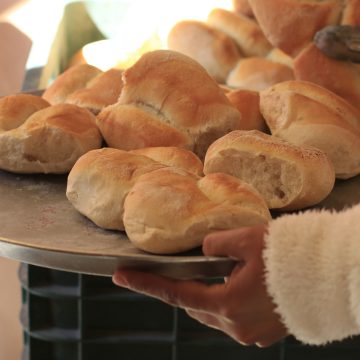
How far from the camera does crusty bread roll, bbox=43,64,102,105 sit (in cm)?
104

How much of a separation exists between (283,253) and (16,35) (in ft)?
3.73

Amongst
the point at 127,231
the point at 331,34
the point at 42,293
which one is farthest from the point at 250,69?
the point at 127,231

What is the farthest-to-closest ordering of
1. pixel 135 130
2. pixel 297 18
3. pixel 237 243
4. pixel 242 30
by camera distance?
pixel 242 30, pixel 297 18, pixel 135 130, pixel 237 243

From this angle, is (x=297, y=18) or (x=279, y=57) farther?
(x=279, y=57)

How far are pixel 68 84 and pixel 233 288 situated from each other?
47 cm

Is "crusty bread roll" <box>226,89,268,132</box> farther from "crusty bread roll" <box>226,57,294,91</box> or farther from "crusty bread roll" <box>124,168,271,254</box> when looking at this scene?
"crusty bread roll" <box>226,57,294,91</box>

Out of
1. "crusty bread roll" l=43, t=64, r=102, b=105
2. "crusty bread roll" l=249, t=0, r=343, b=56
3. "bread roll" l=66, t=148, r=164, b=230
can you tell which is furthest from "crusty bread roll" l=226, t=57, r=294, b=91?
"bread roll" l=66, t=148, r=164, b=230

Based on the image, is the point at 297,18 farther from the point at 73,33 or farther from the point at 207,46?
the point at 73,33

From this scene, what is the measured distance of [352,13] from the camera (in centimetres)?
108

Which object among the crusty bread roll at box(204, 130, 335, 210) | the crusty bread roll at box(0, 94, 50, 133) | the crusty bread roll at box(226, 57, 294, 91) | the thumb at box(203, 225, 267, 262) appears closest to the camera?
the thumb at box(203, 225, 267, 262)

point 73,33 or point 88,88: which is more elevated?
point 88,88

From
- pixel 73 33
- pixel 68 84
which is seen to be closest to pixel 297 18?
pixel 68 84

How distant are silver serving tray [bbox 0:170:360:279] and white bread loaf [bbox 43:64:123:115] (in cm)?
16

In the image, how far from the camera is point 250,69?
1489 millimetres
